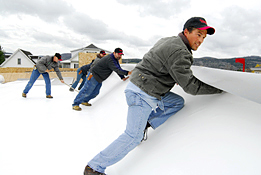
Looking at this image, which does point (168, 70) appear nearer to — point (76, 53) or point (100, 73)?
point (100, 73)

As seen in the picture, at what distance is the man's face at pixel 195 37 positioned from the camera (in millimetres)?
1403

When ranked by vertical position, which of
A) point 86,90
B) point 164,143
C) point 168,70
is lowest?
point 86,90

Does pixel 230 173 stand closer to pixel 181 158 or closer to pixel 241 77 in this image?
pixel 181 158

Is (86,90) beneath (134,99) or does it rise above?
beneath

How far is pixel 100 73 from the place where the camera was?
3.90 m

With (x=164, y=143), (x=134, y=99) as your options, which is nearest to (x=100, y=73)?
(x=134, y=99)

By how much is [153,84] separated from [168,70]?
0.16 meters

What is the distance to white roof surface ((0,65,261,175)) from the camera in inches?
41.4

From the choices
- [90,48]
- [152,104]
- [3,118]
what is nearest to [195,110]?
[152,104]

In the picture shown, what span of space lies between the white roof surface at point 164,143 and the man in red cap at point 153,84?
19cm

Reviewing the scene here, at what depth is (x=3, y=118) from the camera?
3.26 meters

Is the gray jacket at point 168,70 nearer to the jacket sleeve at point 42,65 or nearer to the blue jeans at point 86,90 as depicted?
the blue jeans at point 86,90

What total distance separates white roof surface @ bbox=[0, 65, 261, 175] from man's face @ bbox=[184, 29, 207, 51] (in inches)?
15.3

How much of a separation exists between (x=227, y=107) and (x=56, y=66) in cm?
466
